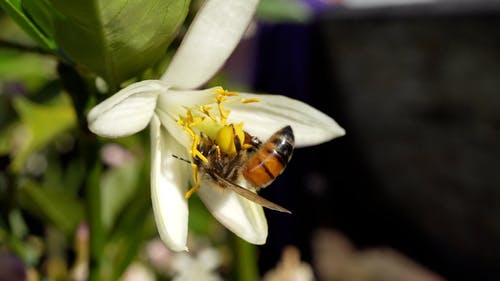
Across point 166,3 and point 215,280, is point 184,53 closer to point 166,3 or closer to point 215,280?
point 166,3

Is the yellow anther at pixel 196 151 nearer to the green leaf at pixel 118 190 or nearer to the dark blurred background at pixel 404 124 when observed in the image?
the green leaf at pixel 118 190

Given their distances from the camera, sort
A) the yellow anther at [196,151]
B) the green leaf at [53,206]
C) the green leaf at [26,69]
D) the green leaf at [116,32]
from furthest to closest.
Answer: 1. the green leaf at [26,69]
2. the green leaf at [53,206]
3. the yellow anther at [196,151]
4. the green leaf at [116,32]

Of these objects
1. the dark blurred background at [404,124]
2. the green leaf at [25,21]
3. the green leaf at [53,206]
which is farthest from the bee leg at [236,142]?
the dark blurred background at [404,124]

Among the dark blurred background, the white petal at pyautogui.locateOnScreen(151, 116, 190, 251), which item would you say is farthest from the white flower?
the dark blurred background

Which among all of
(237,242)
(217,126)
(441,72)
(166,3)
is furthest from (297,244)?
(166,3)

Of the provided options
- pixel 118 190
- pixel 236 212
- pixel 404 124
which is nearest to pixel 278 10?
pixel 118 190

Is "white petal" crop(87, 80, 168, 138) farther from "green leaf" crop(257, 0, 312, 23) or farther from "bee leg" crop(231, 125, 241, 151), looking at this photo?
"green leaf" crop(257, 0, 312, 23)
